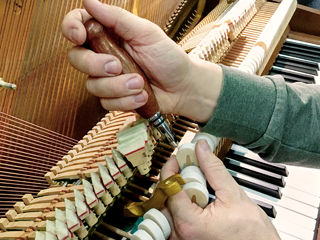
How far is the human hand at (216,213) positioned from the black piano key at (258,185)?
510mm

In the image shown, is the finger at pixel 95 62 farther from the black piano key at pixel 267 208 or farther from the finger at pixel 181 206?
the black piano key at pixel 267 208

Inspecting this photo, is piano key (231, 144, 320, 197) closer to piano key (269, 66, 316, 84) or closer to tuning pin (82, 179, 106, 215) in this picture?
piano key (269, 66, 316, 84)

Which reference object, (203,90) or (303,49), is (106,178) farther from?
(303,49)

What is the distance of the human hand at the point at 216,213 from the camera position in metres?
1.07

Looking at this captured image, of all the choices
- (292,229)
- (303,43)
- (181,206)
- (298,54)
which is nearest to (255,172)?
(292,229)

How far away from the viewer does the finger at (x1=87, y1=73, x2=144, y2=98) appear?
994mm

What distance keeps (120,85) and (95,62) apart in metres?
0.10

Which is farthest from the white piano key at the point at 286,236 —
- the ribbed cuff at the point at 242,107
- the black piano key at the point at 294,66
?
the black piano key at the point at 294,66

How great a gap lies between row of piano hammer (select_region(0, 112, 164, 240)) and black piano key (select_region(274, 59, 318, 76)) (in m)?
1.61

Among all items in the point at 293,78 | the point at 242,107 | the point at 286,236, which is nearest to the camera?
the point at 242,107

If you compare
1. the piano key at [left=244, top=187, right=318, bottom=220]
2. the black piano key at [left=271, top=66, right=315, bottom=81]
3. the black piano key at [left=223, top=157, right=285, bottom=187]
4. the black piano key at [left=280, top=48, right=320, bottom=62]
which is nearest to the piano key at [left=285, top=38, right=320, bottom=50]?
the black piano key at [left=280, top=48, right=320, bottom=62]

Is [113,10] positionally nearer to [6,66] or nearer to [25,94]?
[6,66]

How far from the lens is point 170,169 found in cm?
116

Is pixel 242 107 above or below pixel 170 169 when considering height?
above
